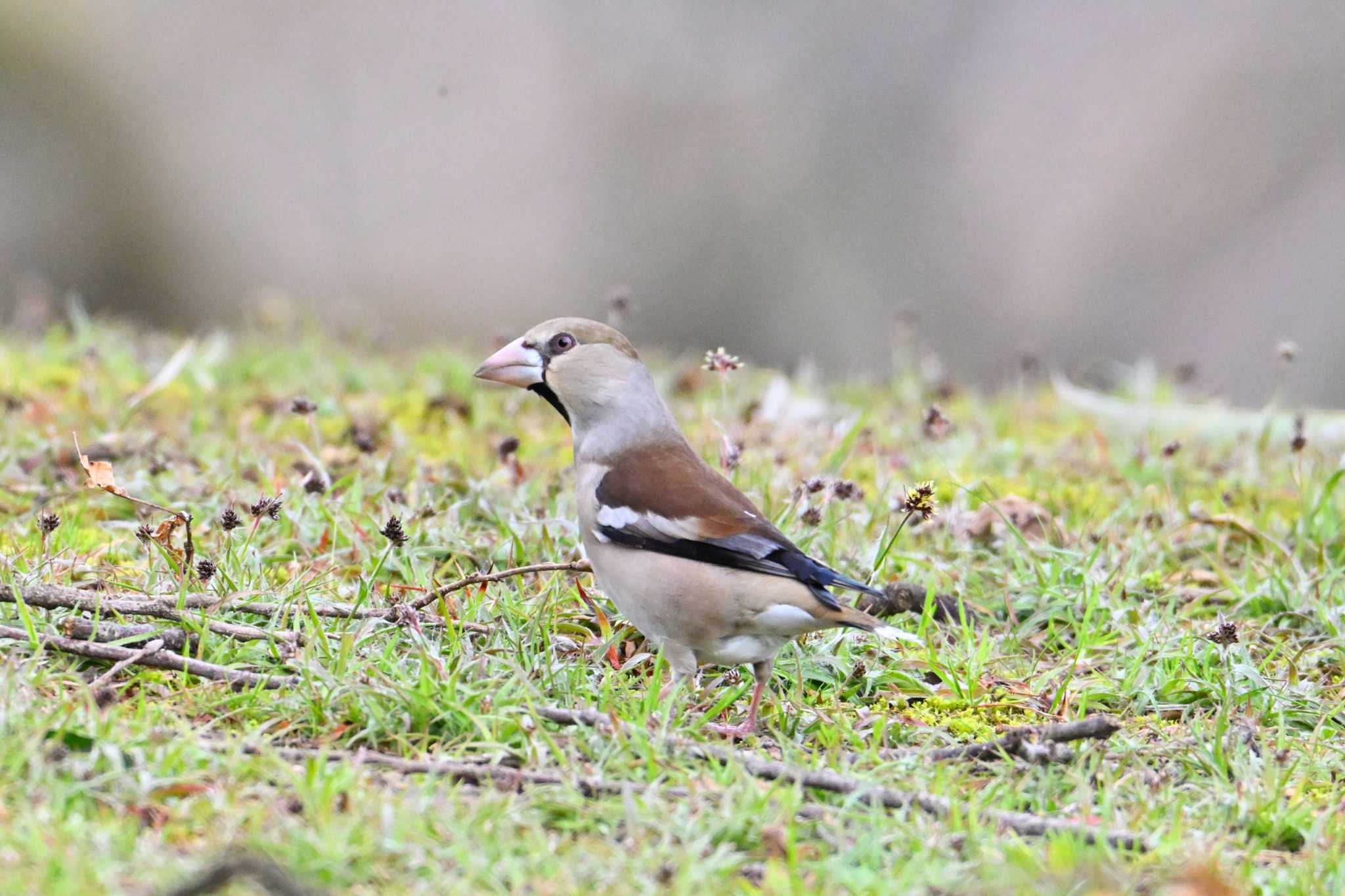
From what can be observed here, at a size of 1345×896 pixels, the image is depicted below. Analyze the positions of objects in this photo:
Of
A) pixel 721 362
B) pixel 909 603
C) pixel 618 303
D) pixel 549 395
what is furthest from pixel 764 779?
pixel 618 303

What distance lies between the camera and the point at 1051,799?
3277 mm

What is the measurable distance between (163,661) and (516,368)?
136 cm

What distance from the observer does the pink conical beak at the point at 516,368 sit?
14.1 ft

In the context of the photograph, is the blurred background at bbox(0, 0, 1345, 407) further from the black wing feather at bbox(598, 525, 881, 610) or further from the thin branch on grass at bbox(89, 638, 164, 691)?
the thin branch on grass at bbox(89, 638, 164, 691)

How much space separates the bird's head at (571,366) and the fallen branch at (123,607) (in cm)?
104

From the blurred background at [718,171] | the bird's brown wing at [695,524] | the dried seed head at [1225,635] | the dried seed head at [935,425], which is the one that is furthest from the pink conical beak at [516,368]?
the blurred background at [718,171]

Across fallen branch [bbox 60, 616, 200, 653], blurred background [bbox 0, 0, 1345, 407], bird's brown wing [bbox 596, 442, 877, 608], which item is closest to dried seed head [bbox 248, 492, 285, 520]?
fallen branch [bbox 60, 616, 200, 653]

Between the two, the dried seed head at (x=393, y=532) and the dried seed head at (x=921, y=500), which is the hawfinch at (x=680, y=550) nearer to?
the dried seed head at (x=921, y=500)

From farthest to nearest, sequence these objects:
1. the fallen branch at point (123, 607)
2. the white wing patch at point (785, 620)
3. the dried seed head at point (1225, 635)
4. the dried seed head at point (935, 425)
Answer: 1. the dried seed head at point (935, 425)
2. the dried seed head at point (1225, 635)
3. the fallen branch at point (123, 607)
4. the white wing patch at point (785, 620)

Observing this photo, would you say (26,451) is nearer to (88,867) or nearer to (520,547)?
(520,547)

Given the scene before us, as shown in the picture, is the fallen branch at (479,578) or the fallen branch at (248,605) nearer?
the fallen branch at (248,605)

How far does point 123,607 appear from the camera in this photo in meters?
3.71

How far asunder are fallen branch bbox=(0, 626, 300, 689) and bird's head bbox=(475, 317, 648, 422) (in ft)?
3.96

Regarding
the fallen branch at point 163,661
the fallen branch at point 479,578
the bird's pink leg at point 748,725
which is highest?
the fallen branch at point 479,578
